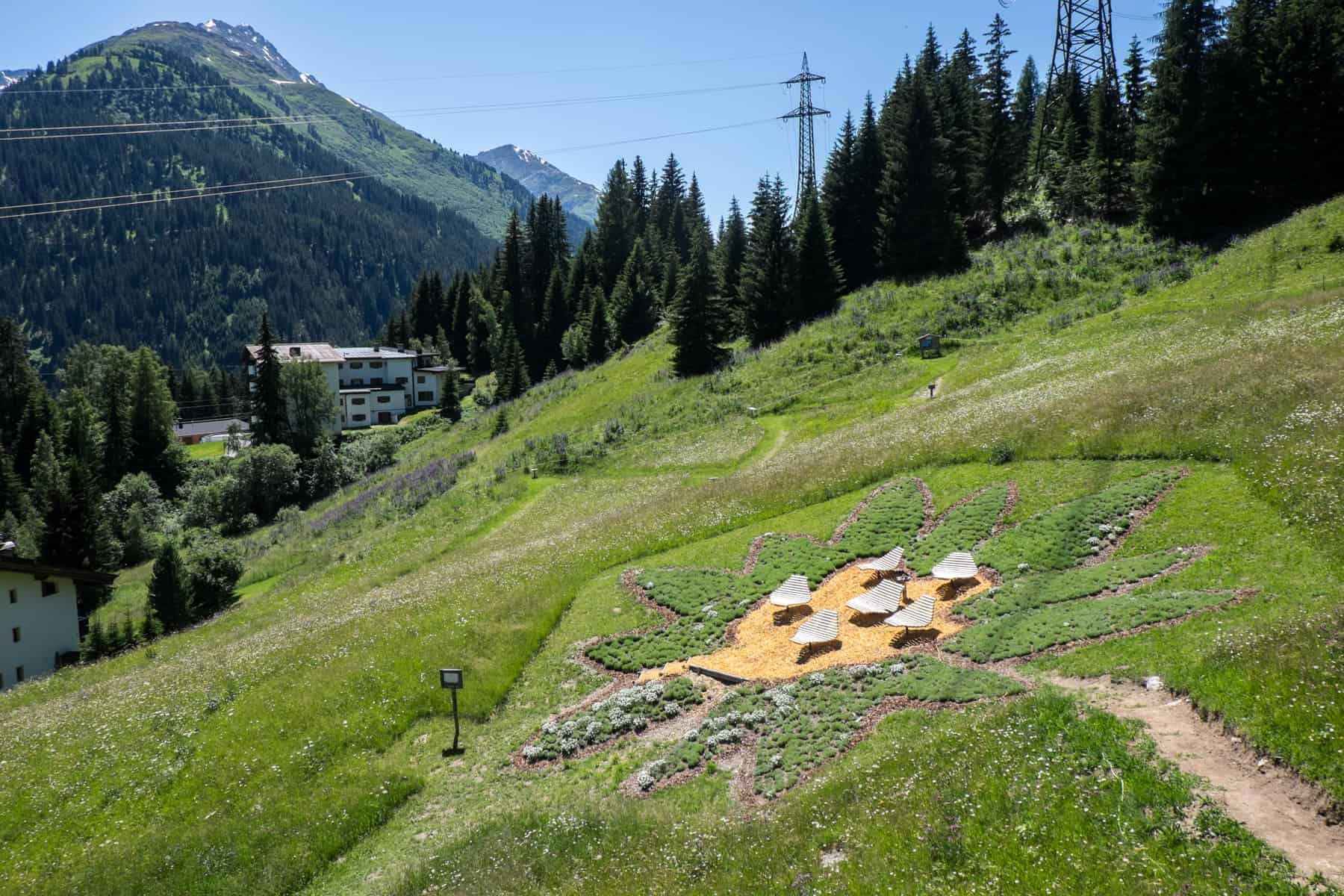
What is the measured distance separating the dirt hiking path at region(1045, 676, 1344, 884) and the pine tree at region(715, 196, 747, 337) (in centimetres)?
6521

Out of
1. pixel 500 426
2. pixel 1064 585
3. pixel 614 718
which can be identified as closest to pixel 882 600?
pixel 1064 585

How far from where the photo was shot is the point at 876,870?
10.9 meters

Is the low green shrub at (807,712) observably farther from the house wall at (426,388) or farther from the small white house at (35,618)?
the house wall at (426,388)

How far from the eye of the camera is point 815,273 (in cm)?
7106

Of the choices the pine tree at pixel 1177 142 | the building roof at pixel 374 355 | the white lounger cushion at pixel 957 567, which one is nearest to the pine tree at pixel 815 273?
the pine tree at pixel 1177 142

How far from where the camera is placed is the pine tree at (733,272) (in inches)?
3100

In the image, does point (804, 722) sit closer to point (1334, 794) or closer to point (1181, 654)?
point (1181, 654)

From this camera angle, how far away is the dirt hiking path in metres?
9.37

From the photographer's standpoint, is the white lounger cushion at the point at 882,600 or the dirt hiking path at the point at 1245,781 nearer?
the dirt hiking path at the point at 1245,781

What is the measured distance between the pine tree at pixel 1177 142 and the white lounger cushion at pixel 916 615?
53.3 metres

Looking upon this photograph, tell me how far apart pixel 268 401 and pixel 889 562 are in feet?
261

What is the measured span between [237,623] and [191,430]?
107968 millimetres

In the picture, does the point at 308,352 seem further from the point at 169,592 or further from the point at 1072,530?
the point at 1072,530

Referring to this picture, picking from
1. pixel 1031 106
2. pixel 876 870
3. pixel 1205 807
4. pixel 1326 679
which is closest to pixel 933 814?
pixel 876 870
